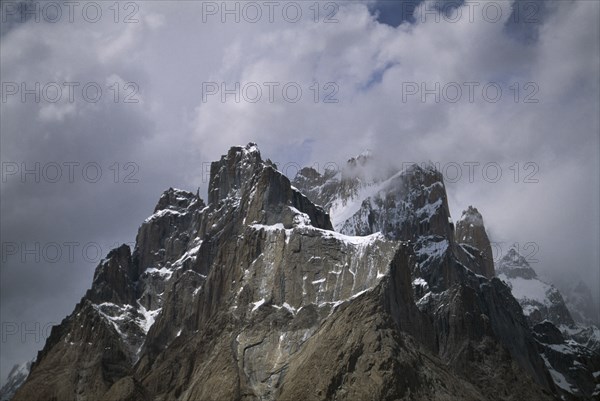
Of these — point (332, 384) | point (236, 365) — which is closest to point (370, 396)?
point (332, 384)

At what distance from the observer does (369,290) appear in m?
194

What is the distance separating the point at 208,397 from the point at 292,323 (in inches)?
840

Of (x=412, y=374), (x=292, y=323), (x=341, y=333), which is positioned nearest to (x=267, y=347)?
(x=292, y=323)

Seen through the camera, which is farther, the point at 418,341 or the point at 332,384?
the point at 418,341

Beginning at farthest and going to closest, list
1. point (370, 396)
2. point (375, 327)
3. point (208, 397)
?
point (208, 397)
point (375, 327)
point (370, 396)

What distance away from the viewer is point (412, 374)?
178625 mm

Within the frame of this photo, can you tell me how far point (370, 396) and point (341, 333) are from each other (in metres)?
17.4

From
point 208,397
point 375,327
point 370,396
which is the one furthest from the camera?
point 208,397

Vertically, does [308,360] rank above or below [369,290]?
below

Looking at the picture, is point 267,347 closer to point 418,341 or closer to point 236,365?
point 236,365

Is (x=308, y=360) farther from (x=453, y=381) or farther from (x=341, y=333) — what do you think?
(x=453, y=381)

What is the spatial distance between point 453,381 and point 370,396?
86.1ft

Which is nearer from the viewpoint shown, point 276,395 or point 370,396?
point 370,396

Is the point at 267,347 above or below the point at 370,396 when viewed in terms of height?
above
